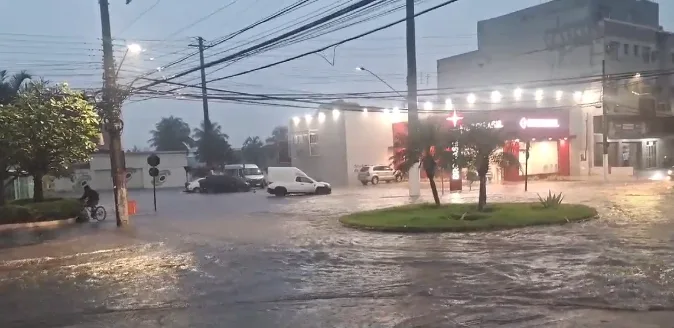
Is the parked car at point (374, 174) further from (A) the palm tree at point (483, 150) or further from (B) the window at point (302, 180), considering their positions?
(A) the palm tree at point (483, 150)

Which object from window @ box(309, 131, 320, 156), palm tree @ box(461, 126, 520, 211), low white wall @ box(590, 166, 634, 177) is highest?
window @ box(309, 131, 320, 156)

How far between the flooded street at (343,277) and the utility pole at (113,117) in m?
2.81

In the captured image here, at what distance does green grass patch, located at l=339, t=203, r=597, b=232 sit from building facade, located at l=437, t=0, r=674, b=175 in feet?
78.3

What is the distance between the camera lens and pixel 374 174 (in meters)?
47.6

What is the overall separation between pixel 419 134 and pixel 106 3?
13.2m

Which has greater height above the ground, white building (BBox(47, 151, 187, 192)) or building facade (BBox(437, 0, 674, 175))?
building facade (BBox(437, 0, 674, 175))

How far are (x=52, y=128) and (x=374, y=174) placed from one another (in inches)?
1092

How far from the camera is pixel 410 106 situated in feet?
102

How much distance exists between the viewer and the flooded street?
8.29 m

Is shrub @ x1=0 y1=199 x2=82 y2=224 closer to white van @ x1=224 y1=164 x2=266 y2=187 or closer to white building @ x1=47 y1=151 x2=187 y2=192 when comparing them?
white van @ x1=224 y1=164 x2=266 y2=187

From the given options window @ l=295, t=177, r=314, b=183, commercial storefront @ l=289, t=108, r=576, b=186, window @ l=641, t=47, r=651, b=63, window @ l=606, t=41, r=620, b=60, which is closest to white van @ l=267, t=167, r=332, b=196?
window @ l=295, t=177, r=314, b=183

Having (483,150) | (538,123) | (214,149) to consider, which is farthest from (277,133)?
(483,150)

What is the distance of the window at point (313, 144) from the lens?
5465 centimetres

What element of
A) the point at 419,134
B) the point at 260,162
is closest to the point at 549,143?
the point at 419,134
